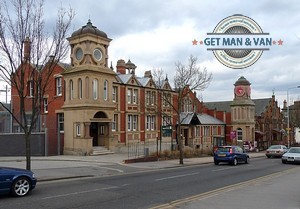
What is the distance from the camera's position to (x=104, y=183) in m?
15.6

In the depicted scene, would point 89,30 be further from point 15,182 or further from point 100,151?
point 15,182

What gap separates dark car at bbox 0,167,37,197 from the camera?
11.5 metres

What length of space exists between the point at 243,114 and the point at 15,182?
177 ft

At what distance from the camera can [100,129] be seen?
36.9 m

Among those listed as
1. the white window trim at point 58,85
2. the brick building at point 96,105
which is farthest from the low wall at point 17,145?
the white window trim at point 58,85

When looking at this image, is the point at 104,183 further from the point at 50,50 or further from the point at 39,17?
the point at 39,17

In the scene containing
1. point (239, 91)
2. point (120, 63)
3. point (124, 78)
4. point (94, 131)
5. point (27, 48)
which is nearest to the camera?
point (27, 48)

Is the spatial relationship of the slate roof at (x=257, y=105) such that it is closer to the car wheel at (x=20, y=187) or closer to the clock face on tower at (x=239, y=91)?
the clock face on tower at (x=239, y=91)

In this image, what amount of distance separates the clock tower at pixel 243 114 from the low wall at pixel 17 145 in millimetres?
37402

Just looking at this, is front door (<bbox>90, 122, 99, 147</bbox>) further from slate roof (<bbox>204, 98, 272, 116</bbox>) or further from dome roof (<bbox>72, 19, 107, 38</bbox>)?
slate roof (<bbox>204, 98, 272, 116</bbox>)

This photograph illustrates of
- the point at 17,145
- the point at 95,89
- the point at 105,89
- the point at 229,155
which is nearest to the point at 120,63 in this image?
the point at 105,89

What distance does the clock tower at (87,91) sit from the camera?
3334 cm

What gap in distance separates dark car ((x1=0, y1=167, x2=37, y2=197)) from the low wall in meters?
20.3

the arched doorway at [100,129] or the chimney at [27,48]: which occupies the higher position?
the chimney at [27,48]
